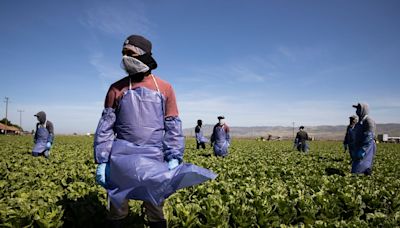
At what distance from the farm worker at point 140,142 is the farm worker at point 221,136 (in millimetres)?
9823

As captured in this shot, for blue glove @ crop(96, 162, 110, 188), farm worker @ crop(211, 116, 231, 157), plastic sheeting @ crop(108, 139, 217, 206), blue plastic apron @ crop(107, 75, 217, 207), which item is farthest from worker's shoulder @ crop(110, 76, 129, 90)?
farm worker @ crop(211, 116, 231, 157)

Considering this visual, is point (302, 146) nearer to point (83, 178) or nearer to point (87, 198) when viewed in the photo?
point (83, 178)

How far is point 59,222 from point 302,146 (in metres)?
18.7

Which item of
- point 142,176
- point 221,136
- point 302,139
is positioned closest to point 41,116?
point 221,136

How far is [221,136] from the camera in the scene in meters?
13.2

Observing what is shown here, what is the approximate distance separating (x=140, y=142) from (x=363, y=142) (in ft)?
25.3

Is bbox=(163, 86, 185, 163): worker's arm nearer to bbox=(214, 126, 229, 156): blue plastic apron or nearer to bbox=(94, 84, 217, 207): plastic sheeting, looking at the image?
bbox=(94, 84, 217, 207): plastic sheeting

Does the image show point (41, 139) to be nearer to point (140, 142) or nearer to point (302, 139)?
point (140, 142)

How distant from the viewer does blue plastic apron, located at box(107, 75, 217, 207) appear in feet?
9.32

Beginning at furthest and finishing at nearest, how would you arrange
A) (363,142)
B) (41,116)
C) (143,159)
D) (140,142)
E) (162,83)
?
(41,116)
(363,142)
(162,83)
(140,142)
(143,159)

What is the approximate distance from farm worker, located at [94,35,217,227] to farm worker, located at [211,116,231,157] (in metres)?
9.82

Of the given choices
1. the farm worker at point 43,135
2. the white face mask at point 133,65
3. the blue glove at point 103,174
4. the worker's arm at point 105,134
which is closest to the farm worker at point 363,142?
the white face mask at point 133,65

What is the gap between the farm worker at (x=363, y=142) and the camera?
8.83 metres

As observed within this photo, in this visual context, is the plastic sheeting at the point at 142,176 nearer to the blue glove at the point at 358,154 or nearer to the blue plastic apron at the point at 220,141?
the blue glove at the point at 358,154
